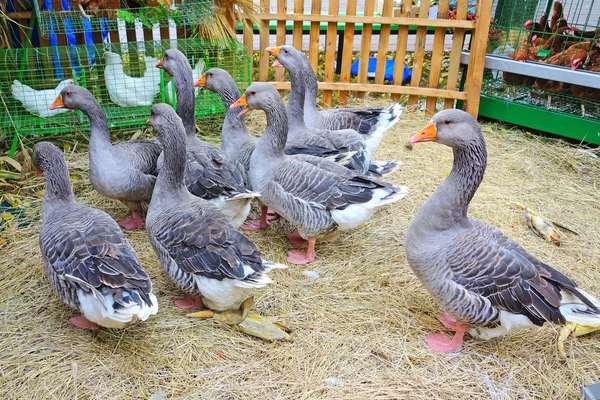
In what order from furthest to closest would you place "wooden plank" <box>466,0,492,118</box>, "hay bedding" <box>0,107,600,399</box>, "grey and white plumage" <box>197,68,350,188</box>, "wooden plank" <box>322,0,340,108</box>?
"wooden plank" <box>322,0,340,108</box>
"wooden plank" <box>466,0,492,118</box>
"grey and white plumage" <box>197,68,350,188</box>
"hay bedding" <box>0,107,600,399</box>

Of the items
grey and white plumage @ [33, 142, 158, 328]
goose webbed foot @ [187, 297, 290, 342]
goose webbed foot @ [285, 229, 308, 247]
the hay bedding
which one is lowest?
goose webbed foot @ [285, 229, 308, 247]

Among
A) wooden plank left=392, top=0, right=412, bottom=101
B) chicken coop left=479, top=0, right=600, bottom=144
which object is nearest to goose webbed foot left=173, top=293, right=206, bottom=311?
wooden plank left=392, top=0, right=412, bottom=101

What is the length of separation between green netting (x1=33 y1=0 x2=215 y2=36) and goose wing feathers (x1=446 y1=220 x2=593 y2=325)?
15.2 feet

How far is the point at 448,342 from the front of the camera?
3.31 m

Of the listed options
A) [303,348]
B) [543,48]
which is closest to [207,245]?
[303,348]

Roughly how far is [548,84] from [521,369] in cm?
535

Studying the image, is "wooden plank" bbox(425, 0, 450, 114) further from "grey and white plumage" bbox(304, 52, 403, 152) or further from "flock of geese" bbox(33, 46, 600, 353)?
"flock of geese" bbox(33, 46, 600, 353)

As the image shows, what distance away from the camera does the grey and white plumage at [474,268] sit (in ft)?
9.66

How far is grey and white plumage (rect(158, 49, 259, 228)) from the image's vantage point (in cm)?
404

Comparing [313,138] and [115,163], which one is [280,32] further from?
[115,163]

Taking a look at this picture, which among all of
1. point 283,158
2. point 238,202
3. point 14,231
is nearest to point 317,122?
point 283,158

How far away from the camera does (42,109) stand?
221 inches

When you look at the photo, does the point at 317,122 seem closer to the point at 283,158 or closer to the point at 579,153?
the point at 283,158

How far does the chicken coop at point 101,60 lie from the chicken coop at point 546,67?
416 cm
